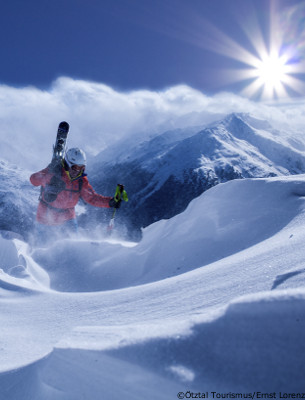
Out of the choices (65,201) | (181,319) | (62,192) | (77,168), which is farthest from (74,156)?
(181,319)

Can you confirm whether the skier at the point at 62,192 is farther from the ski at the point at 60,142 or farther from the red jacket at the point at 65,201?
the ski at the point at 60,142

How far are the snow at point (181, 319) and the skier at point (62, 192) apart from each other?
2.40 m

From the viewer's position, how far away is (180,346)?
1275 millimetres

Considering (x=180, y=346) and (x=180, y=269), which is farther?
(x=180, y=269)

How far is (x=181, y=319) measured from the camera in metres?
1.94

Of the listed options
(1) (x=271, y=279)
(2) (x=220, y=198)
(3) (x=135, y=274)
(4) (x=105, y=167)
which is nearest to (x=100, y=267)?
(3) (x=135, y=274)

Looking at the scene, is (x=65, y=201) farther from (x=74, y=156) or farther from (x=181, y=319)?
(x=181, y=319)

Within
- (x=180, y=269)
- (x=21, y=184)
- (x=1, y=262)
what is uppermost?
(x=21, y=184)

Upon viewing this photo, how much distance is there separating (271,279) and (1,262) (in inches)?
195

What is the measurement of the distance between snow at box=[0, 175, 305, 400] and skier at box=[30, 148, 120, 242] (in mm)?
2403

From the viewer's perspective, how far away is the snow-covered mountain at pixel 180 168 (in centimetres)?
12694

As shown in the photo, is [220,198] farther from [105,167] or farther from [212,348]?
[105,167]

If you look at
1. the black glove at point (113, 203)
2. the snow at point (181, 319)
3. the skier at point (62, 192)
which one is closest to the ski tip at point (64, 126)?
the skier at point (62, 192)

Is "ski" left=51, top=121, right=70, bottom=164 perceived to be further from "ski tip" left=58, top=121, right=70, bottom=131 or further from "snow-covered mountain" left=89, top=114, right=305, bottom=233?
"snow-covered mountain" left=89, top=114, right=305, bottom=233
